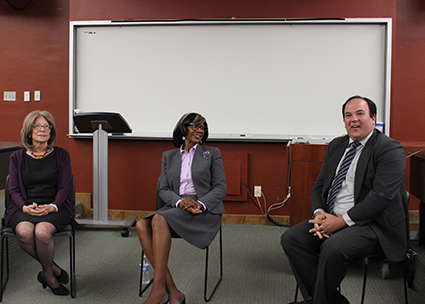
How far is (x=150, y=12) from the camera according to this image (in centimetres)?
387

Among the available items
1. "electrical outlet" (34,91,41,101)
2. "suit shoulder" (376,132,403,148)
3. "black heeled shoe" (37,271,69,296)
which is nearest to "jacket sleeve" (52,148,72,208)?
"black heeled shoe" (37,271,69,296)

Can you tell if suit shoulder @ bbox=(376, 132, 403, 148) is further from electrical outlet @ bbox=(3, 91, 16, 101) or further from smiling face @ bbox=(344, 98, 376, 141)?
electrical outlet @ bbox=(3, 91, 16, 101)

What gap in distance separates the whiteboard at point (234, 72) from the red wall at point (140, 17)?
15cm

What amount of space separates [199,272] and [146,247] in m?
0.71

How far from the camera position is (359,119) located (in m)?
1.88

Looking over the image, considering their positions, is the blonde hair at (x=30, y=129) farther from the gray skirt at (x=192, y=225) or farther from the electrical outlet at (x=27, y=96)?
the electrical outlet at (x=27, y=96)

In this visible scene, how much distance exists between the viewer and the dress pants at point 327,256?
1691 millimetres

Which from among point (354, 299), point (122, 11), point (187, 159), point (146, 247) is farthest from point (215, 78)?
point (354, 299)

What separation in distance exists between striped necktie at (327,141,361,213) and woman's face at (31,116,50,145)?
74.2 inches

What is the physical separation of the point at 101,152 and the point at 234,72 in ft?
5.60

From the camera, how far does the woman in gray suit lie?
6.40 feet

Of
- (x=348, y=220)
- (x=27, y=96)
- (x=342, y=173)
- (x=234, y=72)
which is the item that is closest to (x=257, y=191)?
(x=234, y=72)

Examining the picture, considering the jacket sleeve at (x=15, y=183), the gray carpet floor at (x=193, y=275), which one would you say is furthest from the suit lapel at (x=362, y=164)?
the jacket sleeve at (x=15, y=183)

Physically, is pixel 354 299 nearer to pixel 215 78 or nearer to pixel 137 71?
pixel 215 78
